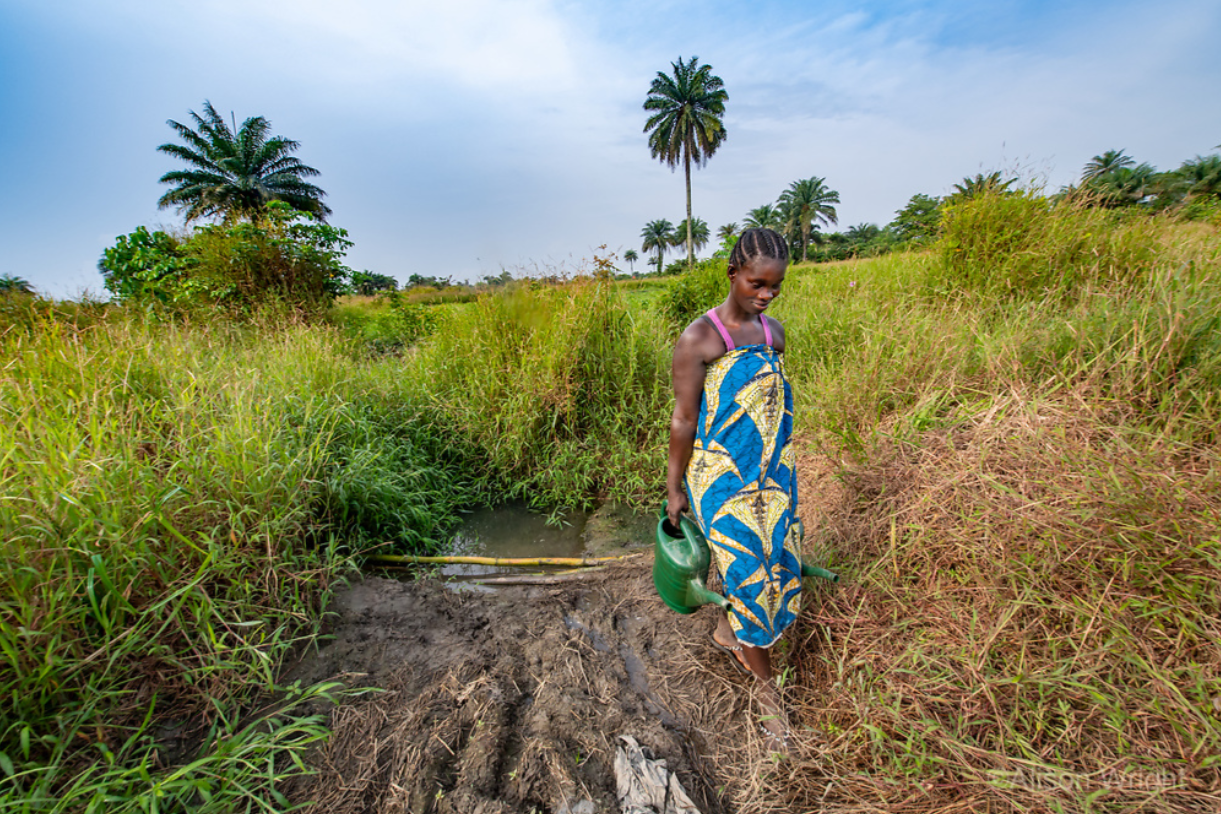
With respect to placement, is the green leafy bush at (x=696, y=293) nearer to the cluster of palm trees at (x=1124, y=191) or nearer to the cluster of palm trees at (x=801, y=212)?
the cluster of palm trees at (x=1124, y=191)

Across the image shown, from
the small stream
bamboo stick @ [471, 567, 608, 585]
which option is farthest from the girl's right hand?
the small stream

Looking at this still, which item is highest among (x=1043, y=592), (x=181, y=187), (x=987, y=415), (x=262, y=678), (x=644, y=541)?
(x=181, y=187)

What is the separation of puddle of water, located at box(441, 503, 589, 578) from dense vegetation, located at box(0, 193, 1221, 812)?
0.22 metres

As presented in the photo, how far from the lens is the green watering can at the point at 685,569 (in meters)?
1.50

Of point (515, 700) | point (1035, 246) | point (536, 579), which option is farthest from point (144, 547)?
point (1035, 246)

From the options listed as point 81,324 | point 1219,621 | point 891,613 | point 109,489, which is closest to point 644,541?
point 891,613

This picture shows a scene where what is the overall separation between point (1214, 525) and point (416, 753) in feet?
7.92

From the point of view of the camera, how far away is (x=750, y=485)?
141cm

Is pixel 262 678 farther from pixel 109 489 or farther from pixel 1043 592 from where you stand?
pixel 1043 592

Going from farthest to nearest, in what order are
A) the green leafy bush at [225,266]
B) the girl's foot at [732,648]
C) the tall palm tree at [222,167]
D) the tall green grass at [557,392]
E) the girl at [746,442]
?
1. the tall palm tree at [222,167]
2. the green leafy bush at [225,266]
3. the tall green grass at [557,392]
4. the girl's foot at [732,648]
5. the girl at [746,442]

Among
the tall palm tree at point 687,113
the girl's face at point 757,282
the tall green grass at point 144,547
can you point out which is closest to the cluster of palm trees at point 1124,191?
the girl's face at point 757,282

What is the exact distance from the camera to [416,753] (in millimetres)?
1426

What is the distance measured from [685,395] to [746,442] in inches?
9.3

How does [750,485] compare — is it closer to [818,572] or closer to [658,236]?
[818,572]
